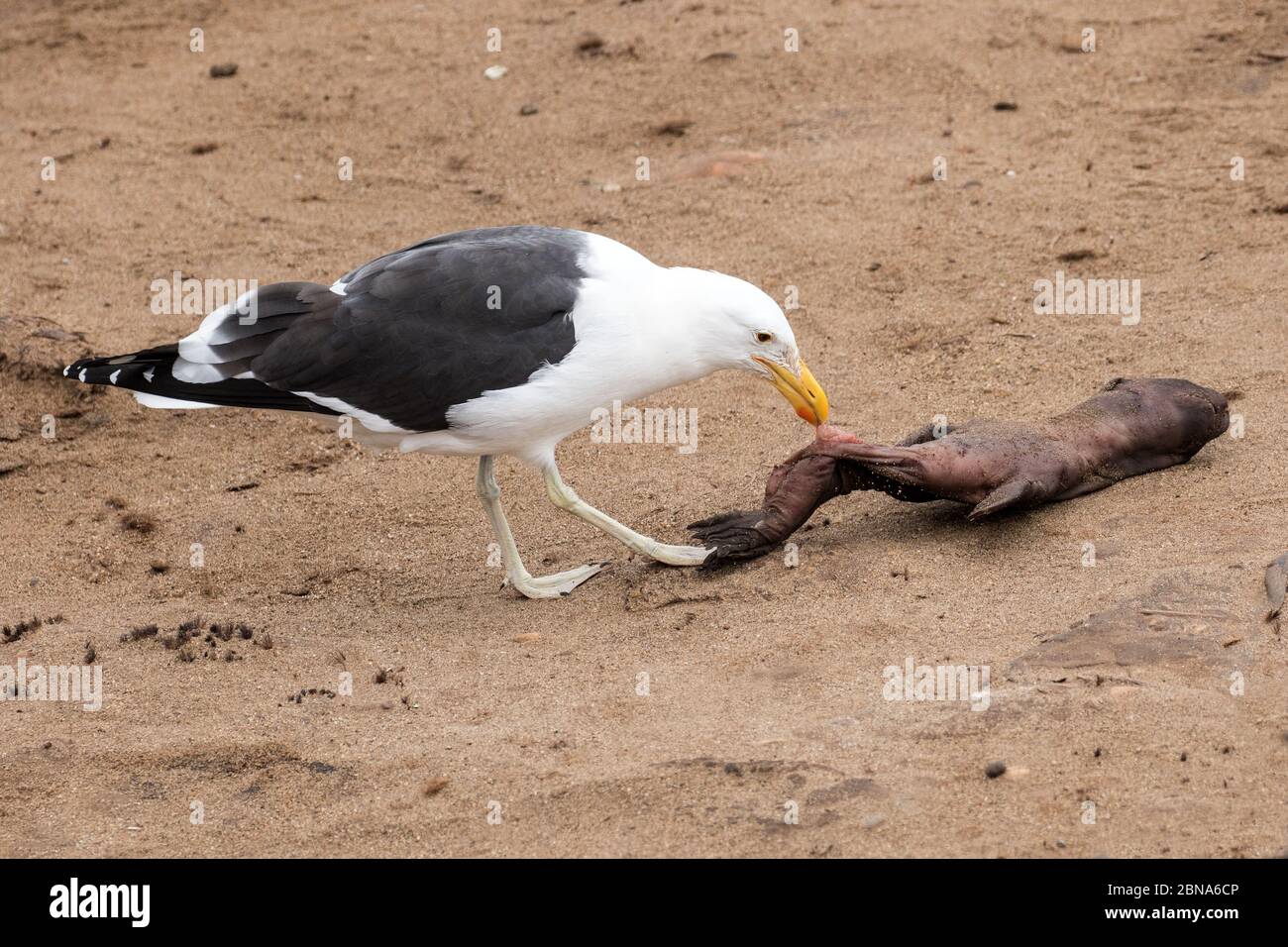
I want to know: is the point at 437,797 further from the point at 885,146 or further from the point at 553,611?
the point at 885,146

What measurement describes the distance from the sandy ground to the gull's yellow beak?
0.52m

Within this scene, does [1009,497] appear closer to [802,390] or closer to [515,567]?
[802,390]

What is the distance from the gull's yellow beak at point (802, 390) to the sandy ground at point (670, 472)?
517mm

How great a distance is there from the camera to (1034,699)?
4602 millimetres

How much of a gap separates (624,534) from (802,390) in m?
0.89

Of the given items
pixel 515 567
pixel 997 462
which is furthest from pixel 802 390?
pixel 515 567

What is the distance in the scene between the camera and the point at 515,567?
608 centimetres

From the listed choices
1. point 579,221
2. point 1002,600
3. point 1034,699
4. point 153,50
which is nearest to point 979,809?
point 1034,699

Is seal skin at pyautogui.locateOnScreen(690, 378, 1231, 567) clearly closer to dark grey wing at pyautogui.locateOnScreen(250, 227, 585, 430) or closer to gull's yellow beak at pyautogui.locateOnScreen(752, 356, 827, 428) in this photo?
gull's yellow beak at pyautogui.locateOnScreen(752, 356, 827, 428)

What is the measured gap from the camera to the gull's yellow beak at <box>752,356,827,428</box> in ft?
19.0

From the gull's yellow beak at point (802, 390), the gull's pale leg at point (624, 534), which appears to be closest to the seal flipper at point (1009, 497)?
the gull's yellow beak at point (802, 390)

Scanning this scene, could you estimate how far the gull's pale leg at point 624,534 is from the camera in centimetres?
592

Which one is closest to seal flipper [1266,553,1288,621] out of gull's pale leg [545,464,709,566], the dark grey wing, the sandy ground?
the sandy ground

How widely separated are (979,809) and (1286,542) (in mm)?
1818
